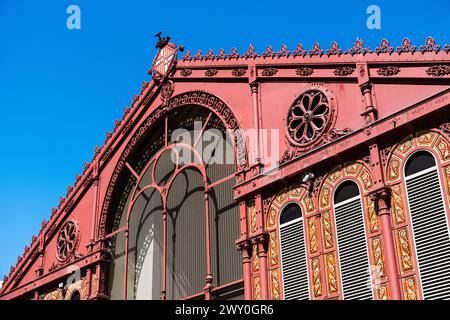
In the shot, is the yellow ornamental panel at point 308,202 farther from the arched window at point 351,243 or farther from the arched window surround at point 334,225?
the arched window at point 351,243

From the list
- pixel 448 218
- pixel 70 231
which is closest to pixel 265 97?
pixel 448 218

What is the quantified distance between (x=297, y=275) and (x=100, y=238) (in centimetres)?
1146

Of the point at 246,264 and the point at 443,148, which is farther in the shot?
the point at 246,264

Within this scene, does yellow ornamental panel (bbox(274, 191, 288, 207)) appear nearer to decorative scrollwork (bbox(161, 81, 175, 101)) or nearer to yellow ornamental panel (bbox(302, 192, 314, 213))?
yellow ornamental panel (bbox(302, 192, 314, 213))

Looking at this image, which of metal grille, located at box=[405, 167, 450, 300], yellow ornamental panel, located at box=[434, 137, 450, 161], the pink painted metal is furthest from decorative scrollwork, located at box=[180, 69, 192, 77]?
yellow ornamental panel, located at box=[434, 137, 450, 161]

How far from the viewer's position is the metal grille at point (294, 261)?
1977 centimetres

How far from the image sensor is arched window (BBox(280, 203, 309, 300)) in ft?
65.0

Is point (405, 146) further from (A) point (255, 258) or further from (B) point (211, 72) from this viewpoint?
(B) point (211, 72)

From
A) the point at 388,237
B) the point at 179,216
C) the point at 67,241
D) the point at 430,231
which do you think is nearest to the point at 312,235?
the point at 388,237

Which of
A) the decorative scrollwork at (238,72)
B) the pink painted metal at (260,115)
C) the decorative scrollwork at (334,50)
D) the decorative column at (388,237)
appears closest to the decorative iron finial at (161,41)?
the pink painted metal at (260,115)

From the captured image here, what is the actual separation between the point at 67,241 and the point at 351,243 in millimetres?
15897

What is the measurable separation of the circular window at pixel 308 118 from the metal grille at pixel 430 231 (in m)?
3.96

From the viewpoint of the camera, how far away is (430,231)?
1705 cm
